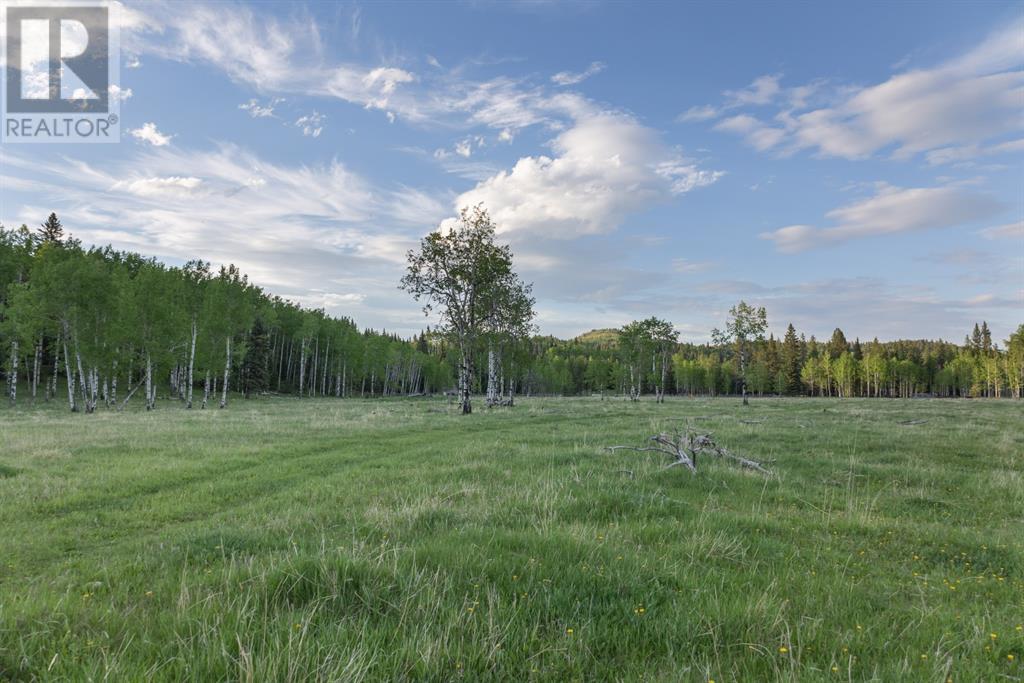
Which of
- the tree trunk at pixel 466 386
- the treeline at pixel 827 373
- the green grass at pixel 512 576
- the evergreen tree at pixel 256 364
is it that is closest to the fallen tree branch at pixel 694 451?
the green grass at pixel 512 576

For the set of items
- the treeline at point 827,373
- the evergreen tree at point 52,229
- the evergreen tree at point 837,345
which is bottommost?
the treeline at point 827,373

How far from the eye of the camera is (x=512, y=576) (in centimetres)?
496

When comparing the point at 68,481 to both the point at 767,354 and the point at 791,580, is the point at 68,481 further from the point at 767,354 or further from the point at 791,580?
the point at 767,354

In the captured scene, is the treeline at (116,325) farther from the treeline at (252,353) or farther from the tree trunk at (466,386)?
the tree trunk at (466,386)

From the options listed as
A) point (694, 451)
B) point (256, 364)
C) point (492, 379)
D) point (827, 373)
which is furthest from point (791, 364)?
point (694, 451)

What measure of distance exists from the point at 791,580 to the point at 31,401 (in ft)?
236

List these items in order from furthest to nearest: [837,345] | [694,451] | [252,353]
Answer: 1. [837,345]
2. [252,353]
3. [694,451]

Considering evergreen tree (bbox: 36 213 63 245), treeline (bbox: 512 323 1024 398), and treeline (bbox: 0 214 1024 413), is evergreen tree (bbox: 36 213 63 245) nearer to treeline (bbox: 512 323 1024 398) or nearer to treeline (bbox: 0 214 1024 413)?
treeline (bbox: 0 214 1024 413)

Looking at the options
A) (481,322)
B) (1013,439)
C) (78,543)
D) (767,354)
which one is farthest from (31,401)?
(767,354)

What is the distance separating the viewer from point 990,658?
160 inches

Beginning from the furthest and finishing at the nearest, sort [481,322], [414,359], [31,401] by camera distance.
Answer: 1. [414,359]
2. [31,401]
3. [481,322]

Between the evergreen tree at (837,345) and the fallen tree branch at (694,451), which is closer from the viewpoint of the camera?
the fallen tree branch at (694,451)

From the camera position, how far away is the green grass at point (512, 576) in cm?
362

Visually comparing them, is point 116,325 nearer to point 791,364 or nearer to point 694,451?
point 694,451
